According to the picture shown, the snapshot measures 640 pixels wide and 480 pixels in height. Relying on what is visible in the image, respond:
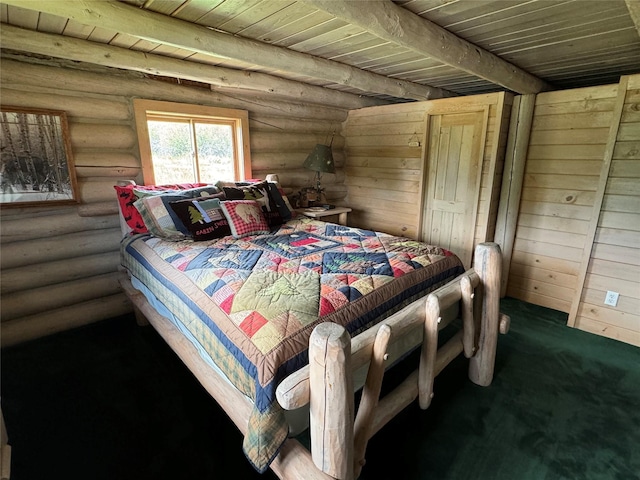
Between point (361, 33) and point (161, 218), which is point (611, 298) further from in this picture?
point (161, 218)

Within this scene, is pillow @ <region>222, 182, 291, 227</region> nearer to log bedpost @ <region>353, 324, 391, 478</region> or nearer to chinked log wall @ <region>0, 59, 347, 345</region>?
chinked log wall @ <region>0, 59, 347, 345</region>

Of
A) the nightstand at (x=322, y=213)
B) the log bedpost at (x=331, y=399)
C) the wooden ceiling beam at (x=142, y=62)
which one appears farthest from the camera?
the nightstand at (x=322, y=213)

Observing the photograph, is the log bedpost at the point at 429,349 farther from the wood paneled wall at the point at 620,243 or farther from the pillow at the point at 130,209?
the pillow at the point at 130,209

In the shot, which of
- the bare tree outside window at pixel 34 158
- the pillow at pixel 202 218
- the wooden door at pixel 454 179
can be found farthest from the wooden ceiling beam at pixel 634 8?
the bare tree outside window at pixel 34 158

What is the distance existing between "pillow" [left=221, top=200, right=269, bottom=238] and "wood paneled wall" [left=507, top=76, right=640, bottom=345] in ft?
8.13

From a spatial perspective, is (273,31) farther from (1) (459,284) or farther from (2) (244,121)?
(1) (459,284)

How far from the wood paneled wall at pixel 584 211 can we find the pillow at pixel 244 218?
2478mm

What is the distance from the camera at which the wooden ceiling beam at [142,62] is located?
1957 millimetres

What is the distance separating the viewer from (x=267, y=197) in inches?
113

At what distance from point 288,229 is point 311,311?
1401 millimetres

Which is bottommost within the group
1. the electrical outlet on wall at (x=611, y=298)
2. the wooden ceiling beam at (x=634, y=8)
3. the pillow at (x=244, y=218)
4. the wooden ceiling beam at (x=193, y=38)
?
the electrical outlet on wall at (x=611, y=298)

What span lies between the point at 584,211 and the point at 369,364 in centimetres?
263

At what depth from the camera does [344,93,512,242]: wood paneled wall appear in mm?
3078

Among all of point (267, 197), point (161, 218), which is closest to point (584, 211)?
point (267, 197)
